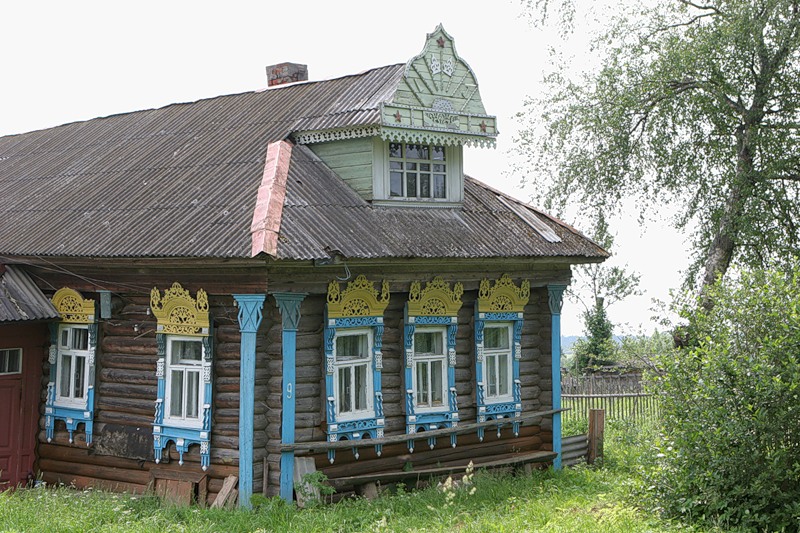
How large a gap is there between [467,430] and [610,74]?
10743 millimetres

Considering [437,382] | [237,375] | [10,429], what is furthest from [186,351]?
[437,382]

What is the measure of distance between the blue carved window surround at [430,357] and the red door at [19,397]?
5522 mm

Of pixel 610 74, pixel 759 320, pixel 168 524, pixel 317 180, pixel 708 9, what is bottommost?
pixel 168 524

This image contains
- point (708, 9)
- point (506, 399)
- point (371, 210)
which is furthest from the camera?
point (708, 9)

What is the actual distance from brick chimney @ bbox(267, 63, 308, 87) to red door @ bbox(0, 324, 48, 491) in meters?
7.27

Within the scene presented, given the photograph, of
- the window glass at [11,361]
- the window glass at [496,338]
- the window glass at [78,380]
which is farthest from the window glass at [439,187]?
the window glass at [11,361]

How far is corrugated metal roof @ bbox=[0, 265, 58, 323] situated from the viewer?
44.2ft

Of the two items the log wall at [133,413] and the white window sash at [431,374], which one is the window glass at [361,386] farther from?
the log wall at [133,413]

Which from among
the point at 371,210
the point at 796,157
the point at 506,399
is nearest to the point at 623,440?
the point at 506,399

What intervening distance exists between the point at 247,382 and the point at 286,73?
8.97 meters

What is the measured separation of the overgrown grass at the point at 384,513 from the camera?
36.2 ft

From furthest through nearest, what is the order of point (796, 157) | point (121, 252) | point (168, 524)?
point (796, 157)
point (121, 252)
point (168, 524)

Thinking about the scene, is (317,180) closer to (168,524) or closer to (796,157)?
(168,524)

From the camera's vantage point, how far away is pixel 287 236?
38.9 ft
